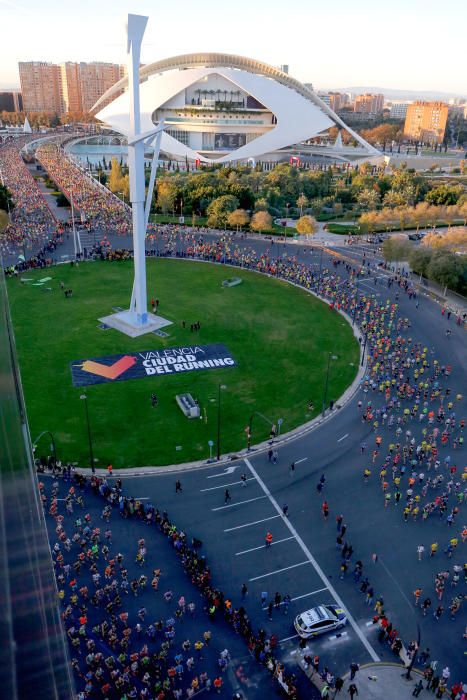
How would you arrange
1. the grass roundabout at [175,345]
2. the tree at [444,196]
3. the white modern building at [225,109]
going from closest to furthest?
the grass roundabout at [175,345] → the tree at [444,196] → the white modern building at [225,109]

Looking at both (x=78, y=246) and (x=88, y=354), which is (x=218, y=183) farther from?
(x=88, y=354)

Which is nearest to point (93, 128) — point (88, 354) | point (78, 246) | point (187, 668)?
point (78, 246)

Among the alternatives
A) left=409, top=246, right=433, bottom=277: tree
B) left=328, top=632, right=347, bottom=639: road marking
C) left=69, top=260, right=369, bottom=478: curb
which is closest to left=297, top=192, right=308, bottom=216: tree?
left=409, top=246, right=433, bottom=277: tree

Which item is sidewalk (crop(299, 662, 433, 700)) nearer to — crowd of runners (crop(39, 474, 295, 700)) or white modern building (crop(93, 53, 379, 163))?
crowd of runners (crop(39, 474, 295, 700))

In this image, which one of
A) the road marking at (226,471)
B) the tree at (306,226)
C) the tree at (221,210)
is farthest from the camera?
the tree at (221,210)

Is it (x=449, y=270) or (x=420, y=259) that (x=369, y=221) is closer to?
(x=420, y=259)

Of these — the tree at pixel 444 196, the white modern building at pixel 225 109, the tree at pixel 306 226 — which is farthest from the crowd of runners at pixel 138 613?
the white modern building at pixel 225 109

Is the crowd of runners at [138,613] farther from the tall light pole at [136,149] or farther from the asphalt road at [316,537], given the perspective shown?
the tall light pole at [136,149]
